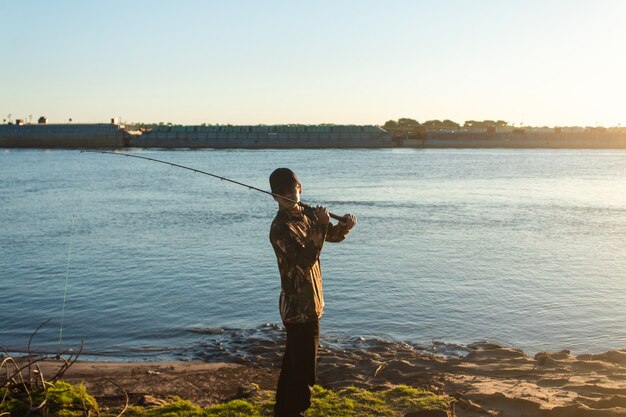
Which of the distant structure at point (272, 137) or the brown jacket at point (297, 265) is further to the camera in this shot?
the distant structure at point (272, 137)

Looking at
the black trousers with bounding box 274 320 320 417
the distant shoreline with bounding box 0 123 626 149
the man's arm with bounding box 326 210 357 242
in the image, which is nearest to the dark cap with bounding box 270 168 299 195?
the man's arm with bounding box 326 210 357 242

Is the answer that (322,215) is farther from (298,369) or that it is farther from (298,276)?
(298,369)

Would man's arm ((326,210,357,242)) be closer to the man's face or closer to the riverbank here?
the man's face

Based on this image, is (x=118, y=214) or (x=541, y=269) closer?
(x=541, y=269)

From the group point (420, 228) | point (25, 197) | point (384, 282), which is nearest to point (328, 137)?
point (25, 197)

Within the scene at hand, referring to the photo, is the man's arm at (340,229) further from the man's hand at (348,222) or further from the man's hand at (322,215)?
the man's hand at (322,215)

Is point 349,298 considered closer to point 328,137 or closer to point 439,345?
point 439,345

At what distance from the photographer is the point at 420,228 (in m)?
23.9

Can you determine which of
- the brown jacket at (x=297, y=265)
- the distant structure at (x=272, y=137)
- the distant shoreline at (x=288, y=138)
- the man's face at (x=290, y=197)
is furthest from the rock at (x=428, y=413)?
the distant shoreline at (x=288, y=138)

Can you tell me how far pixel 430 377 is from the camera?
775 centimetres

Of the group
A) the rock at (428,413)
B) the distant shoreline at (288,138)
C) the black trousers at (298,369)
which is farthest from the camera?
the distant shoreline at (288,138)

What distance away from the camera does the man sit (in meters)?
4.93

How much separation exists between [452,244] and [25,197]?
27595mm

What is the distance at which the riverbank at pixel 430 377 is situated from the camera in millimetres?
6375
